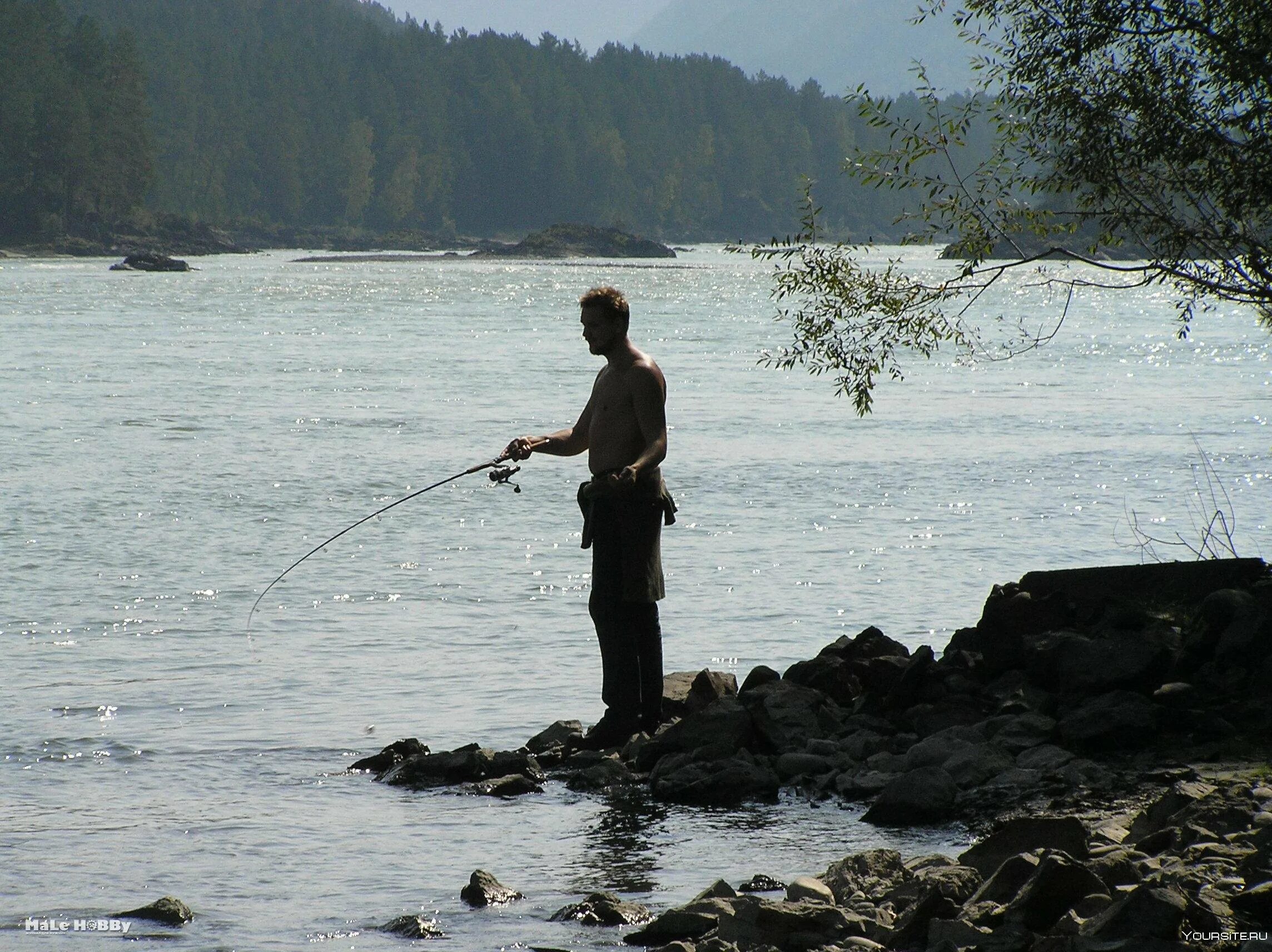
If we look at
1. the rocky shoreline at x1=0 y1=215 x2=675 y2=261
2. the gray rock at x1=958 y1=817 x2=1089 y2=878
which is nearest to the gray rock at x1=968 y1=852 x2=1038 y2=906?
the gray rock at x1=958 y1=817 x2=1089 y2=878

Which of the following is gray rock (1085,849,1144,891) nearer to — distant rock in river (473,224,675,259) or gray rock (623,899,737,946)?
gray rock (623,899,737,946)

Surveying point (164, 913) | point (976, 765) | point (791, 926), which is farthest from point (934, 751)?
point (164, 913)

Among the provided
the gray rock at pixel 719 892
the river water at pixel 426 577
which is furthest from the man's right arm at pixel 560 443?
the gray rock at pixel 719 892

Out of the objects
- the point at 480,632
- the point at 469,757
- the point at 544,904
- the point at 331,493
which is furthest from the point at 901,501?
the point at 544,904

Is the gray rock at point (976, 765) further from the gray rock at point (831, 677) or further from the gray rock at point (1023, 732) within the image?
the gray rock at point (831, 677)

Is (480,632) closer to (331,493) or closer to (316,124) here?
(331,493)

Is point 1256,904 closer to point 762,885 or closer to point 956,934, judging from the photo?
point 956,934

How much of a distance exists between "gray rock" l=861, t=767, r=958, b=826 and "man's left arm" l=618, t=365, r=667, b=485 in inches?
79.7

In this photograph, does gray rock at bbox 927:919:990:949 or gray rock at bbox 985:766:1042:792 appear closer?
gray rock at bbox 927:919:990:949

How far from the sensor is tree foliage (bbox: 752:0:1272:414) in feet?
37.5

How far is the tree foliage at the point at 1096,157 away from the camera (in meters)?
11.4

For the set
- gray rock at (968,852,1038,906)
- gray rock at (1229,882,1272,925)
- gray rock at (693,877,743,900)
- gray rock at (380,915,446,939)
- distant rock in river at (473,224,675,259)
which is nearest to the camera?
gray rock at (1229,882,1272,925)

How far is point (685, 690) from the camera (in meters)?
10.1

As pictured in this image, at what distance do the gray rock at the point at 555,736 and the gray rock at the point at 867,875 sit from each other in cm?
286
